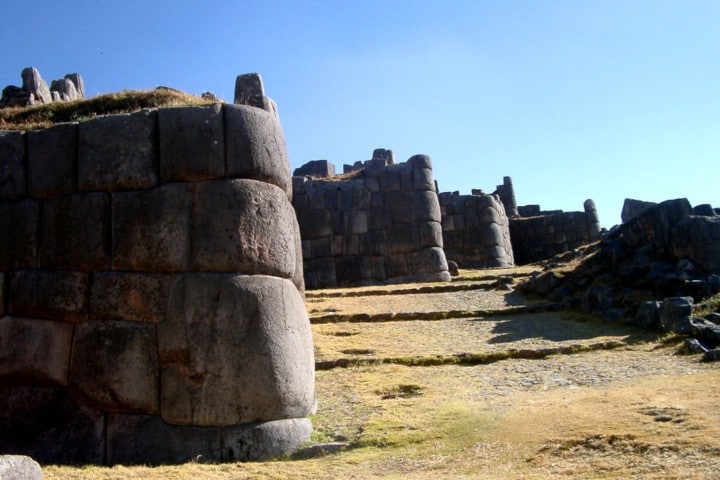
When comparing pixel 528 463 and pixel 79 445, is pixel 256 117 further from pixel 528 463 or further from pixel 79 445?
pixel 528 463

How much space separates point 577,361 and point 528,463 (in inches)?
187

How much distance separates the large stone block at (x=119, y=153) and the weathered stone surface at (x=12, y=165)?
808 millimetres

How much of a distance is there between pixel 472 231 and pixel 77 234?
2108 centimetres

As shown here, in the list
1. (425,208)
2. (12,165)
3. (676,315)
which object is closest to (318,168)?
(425,208)

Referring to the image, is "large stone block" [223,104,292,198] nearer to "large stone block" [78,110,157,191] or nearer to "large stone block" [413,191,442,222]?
"large stone block" [78,110,157,191]

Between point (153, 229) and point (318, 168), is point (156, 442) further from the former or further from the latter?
→ point (318, 168)

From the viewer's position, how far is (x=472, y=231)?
28.1 m

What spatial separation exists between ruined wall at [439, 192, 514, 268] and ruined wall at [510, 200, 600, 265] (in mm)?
5004

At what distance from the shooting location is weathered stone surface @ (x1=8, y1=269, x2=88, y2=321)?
8148 mm

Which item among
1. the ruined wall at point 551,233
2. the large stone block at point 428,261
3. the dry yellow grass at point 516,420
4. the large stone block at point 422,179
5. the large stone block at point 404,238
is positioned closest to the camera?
the dry yellow grass at point 516,420

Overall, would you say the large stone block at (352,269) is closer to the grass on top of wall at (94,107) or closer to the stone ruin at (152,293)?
the grass on top of wall at (94,107)

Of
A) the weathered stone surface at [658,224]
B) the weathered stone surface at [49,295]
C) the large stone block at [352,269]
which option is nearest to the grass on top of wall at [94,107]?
the weathered stone surface at [49,295]

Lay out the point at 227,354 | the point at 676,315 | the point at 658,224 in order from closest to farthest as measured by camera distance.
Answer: the point at 227,354 → the point at 676,315 → the point at 658,224

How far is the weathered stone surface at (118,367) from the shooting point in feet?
25.5
